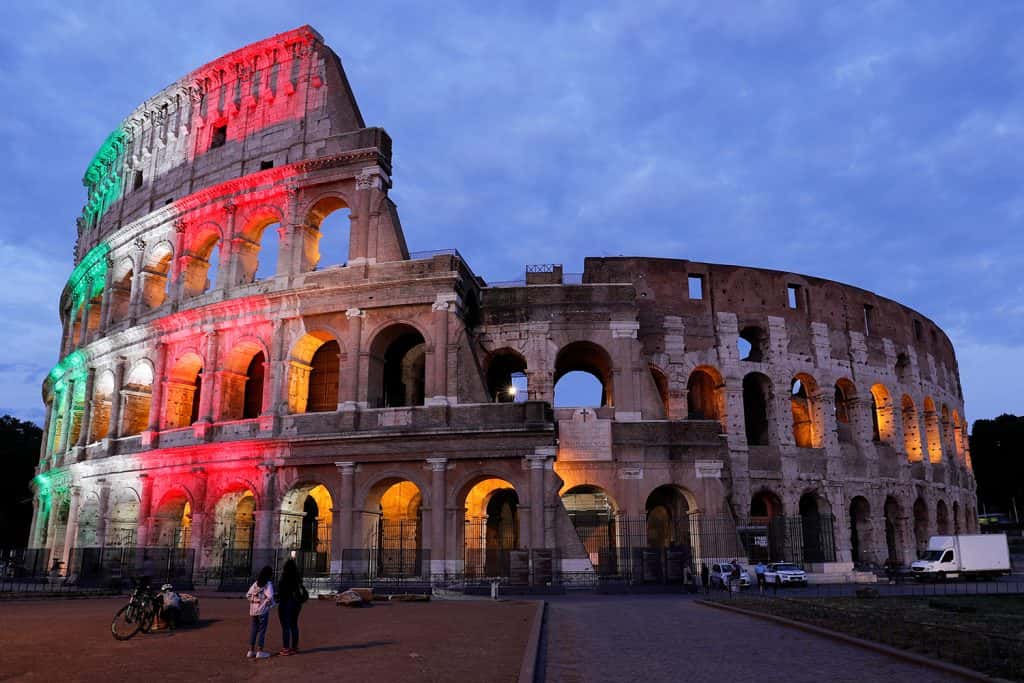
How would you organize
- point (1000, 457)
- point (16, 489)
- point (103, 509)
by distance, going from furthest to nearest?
1. point (1000, 457)
2. point (16, 489)
3. point (103, 509)

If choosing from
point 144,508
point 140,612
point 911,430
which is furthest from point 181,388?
point 911,430

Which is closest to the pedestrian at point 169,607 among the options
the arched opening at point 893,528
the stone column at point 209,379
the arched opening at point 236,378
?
the arched opening at point 236,378

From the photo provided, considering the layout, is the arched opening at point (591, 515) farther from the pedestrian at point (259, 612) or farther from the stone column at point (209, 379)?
the pedestrian at point (259, 612)

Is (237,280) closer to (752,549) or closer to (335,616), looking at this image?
(335,616)

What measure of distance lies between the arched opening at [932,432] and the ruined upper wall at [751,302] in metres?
3.31

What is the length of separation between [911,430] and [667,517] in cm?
1383

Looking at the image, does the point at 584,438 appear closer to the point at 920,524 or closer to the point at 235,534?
the point at 235,534

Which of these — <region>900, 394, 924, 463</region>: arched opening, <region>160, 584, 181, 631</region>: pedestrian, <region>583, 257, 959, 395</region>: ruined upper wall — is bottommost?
<region>160, 584, 181, 631</region>: pedestrian

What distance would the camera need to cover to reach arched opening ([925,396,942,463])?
117 ft

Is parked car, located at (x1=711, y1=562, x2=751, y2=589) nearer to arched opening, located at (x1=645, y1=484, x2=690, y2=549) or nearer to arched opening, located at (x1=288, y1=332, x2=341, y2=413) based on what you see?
arched opening, located at (x1=645, y1=484, x2=690, y2=549)

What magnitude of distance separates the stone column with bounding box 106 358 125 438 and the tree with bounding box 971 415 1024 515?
54.3 m

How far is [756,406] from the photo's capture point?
32.2 metres

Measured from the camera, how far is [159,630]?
12.0 meters

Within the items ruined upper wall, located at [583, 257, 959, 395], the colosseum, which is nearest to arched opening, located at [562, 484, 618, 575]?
the colosseum
